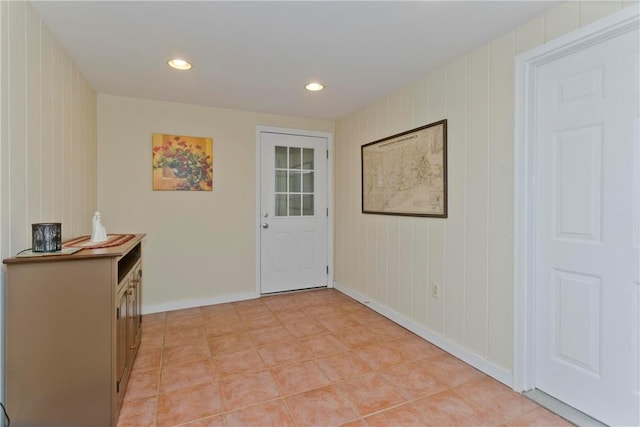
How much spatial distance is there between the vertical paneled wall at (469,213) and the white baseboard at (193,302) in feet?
5.47

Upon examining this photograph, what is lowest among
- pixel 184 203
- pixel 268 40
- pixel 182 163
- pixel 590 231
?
pixel 590 231

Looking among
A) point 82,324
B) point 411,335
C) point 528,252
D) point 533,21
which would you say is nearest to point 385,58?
point 533,21

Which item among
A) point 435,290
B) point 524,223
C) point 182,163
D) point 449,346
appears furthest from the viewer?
point 182,163

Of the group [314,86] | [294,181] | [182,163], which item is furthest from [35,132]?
[294,181]

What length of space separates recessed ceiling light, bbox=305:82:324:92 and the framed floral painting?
132cm

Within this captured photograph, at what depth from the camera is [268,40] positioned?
2100 mm

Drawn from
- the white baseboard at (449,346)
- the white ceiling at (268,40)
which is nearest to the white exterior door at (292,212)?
the white baseboard at (449,346)

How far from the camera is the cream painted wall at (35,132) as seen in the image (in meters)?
1.50

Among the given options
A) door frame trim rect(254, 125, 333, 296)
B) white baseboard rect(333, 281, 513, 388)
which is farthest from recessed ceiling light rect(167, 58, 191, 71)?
white baseboard rect(333, 281, 513, 388)

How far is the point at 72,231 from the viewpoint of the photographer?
2.36 m

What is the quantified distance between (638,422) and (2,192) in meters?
3.22

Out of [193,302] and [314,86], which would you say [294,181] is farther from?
[193,302]

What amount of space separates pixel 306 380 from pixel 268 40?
A: 2.27 meters

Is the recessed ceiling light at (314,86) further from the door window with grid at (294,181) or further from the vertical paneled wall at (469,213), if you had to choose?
the door window with grid at (294,181)
